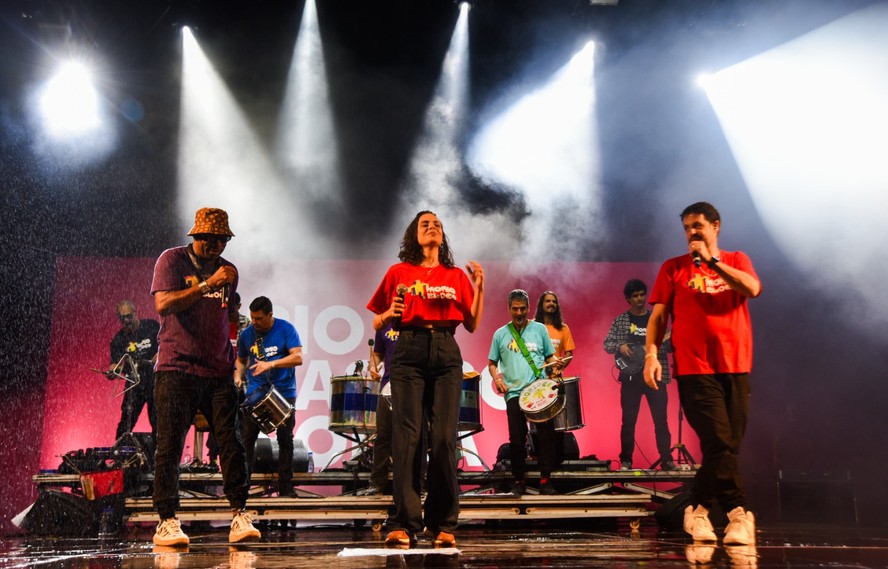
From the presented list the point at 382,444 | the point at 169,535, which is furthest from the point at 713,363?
the point at 169,535

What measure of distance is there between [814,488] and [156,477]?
7471 millimetres

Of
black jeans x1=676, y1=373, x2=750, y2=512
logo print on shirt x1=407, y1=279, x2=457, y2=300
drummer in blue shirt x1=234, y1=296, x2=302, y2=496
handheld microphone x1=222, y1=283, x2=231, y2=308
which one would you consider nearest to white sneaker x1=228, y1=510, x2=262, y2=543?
handheld microphone x1=222, y1=283, x2=231, y2=308

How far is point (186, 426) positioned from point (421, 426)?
5.34 feet

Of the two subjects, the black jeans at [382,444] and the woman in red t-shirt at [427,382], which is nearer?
the woman in red t-shirt at [427,382]

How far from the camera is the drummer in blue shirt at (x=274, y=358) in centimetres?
740

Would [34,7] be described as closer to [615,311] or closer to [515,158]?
[515,158]

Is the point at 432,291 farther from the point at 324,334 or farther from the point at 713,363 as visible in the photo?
the point at 324,334

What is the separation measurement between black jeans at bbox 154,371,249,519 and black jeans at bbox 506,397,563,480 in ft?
10.9

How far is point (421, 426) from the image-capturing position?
4.42 metres

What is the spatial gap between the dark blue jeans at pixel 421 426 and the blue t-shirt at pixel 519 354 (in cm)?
329

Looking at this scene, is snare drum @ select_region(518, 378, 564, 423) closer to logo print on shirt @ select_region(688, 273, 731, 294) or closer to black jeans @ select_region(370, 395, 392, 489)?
black jeans @ select_region(370, 395, 392, 489)

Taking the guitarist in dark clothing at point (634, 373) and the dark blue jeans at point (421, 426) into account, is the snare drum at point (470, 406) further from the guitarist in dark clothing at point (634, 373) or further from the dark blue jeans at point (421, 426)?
the dark blue jeans at point (421, 426)

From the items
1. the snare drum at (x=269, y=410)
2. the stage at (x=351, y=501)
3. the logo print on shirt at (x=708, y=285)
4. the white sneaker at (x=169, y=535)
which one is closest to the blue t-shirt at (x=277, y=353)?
the snare drum at (x=269, y=410)

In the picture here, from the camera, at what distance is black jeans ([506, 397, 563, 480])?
24.6 ft
